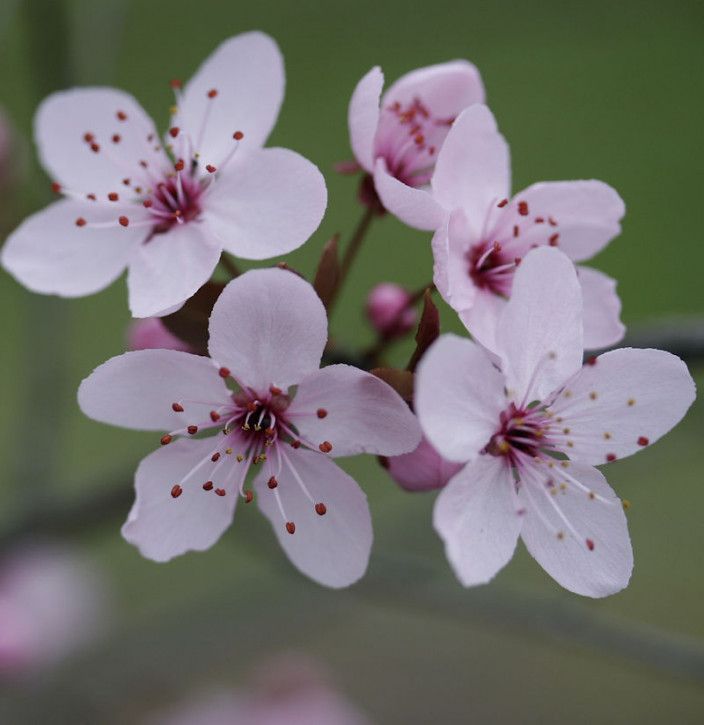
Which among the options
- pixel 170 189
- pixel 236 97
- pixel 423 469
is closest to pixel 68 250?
pixel 170 189

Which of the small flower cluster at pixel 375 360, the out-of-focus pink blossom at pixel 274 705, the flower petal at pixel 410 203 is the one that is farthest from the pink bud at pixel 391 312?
the out-of-focus pink blossom at pixel 274 705

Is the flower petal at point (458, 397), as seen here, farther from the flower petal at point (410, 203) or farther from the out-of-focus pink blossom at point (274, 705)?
the out-of-focus pink blossom at point (274, 705)

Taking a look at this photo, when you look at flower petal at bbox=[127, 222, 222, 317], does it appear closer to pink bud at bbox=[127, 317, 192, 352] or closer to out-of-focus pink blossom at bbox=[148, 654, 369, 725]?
pink bud at bbox=[127, 317, 192, 352]

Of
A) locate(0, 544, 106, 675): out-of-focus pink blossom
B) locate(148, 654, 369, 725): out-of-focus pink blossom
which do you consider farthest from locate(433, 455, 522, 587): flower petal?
locate(148, 654, 369, 725): out-of-focus pink blossom

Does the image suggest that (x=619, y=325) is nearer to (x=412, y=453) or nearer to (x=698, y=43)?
(x=412, y=453)

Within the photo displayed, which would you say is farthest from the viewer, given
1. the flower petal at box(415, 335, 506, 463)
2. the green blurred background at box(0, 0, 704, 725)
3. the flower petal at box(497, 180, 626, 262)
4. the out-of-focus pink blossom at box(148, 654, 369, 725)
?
the out-of-focus pink blossom at box(148, 654, 369, 725)

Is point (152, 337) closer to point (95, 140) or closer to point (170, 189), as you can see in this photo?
point (170, 189)
